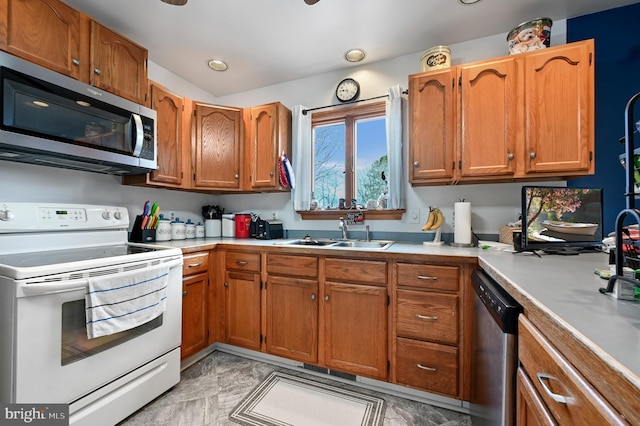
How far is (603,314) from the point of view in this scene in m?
0.60

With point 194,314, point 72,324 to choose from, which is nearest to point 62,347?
point 72,324

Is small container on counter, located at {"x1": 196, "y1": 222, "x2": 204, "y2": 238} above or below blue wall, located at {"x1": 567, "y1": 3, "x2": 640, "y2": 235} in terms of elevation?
below

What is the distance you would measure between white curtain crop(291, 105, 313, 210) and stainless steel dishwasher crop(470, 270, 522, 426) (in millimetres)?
1635

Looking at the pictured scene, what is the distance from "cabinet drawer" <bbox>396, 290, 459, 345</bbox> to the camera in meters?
1.56

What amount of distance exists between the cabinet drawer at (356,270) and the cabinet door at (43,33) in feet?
6.62

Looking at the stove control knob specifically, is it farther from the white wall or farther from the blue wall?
the blue wall

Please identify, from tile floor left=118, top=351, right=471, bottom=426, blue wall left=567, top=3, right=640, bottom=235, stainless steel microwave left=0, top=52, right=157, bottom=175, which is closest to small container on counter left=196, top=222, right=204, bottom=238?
stainless steel microwave left=0, top=52, right=157, bottom=175

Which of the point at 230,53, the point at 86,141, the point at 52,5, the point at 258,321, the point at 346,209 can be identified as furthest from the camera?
the point at 346,209

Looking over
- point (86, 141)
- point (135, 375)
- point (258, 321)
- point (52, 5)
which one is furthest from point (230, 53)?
point (135, 375)

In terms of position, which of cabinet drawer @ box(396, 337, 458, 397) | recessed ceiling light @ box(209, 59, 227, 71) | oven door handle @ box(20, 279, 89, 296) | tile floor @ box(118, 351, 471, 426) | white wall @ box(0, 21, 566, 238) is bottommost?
tile floor @ box(118, 351, 471, 426)

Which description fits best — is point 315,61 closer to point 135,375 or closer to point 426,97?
point 426,97

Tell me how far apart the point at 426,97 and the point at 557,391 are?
1.85 m

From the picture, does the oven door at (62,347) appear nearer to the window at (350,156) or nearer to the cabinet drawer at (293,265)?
the cabinet drawer at (293,265)

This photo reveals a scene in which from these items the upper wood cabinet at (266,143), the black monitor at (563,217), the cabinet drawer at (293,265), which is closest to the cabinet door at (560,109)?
the black monitor at (563,217)
